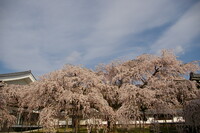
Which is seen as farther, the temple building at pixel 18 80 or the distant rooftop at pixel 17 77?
the distant rooftop at pixel 17 77

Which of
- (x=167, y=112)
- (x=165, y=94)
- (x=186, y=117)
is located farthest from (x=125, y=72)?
(x=186, y=117)

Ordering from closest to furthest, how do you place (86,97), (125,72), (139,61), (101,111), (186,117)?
(186,117) → (86,97) → (101,111) → (125,72) → (139,61)

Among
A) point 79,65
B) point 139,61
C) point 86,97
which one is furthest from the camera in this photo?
point 139,61

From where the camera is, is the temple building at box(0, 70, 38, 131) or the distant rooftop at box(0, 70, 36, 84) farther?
the distant rooftop at box(0, 70, 36, 84)

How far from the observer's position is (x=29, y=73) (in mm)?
16250

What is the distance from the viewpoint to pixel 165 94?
33.2 ft

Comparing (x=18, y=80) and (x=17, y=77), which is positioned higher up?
(x=17, y=77)

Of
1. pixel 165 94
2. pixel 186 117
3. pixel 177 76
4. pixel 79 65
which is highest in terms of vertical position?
pixel 79 65

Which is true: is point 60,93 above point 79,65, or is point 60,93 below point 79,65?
below

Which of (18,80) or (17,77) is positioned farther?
(18,80)

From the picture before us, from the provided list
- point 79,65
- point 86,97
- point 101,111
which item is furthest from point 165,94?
point 79,65

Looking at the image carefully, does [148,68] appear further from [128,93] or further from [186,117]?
[186,117]

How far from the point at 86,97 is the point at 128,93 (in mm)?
3022

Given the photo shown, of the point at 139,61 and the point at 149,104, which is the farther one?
the point at 139,61
